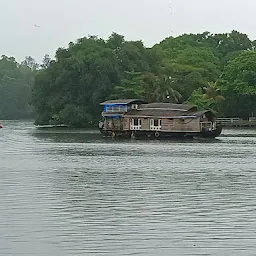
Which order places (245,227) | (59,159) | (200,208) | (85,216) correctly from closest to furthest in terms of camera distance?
(245,227) < (85,216) < (200,208) < (59,159)

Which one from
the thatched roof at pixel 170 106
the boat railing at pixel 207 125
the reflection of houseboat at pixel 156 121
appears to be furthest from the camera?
the thatched roof at pixel 170 106

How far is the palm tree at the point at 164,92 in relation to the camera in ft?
278

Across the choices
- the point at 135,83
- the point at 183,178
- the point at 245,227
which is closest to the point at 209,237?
the point at 245,227

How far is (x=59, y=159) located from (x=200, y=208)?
62.5ft

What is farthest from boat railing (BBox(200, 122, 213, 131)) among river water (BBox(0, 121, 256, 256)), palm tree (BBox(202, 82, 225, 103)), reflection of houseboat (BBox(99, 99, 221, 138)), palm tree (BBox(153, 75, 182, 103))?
river water (BBox(0, 121, 256, 256))

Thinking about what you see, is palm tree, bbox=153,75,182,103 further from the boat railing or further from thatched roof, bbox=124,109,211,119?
the boat railing

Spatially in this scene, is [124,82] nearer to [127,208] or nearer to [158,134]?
[158,134]

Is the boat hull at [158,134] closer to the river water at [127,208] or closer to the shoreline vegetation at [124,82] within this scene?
the shoreline vegetation at [124,82]

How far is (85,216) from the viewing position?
1708 centimetres

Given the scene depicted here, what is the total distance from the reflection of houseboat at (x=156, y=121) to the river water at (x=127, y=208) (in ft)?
89.4

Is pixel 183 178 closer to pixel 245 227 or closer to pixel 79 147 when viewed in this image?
pixel 245 227

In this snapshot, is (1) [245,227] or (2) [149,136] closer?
(1) [245,227]

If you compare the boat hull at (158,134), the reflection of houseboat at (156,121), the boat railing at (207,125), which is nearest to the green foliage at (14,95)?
the reflection of houseboat at (156,121)

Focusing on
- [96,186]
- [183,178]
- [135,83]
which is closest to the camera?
[96,186]
